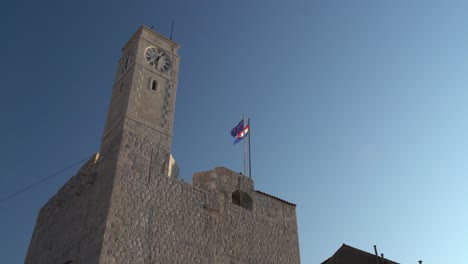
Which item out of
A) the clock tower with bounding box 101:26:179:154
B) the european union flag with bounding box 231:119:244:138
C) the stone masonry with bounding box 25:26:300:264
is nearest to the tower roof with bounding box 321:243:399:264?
the stone masonry with bounding box 25:26:300:264

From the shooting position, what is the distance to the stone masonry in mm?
16906

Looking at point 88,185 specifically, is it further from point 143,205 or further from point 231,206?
point 231,206

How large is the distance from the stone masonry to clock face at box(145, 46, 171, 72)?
5 cm

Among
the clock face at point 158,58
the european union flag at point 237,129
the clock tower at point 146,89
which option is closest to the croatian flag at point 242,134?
the european union flag at point 237,129

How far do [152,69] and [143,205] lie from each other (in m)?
6.85

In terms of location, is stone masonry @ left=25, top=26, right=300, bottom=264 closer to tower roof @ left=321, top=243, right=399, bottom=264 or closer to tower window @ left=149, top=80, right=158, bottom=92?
tower window @ left=149, top=80, right=158, bottom=92

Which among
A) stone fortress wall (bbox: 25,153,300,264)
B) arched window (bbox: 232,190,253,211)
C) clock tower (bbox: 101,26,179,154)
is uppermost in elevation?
clock tower (bbox: 101,26,179,154)

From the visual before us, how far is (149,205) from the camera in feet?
58.2

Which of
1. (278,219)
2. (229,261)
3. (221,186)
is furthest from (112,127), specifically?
(278,219)

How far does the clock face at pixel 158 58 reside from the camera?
2152 centimetres

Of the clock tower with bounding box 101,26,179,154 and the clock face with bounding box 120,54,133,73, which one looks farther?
the clock face with bounding box 120,54,133,73

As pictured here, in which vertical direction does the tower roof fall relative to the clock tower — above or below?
below

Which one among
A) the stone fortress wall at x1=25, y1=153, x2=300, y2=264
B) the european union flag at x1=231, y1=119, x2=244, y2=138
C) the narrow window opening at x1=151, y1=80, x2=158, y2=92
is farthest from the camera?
the european union flag at x1=231, y1=119, x2=244, y2=138

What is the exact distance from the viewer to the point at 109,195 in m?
16.8
